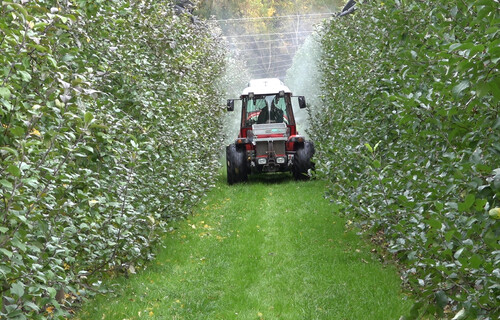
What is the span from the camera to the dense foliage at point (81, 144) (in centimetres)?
296

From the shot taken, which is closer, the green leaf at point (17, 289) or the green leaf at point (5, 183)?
the green leaf at point (5, 183)

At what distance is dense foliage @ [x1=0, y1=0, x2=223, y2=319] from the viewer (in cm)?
296

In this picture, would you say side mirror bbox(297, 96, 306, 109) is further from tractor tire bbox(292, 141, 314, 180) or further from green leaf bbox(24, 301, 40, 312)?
green leaf bbox(24, 301, 40, 312)

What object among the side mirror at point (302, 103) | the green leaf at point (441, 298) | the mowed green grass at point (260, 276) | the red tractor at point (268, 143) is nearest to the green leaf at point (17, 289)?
the green leaf at point (441, 298)

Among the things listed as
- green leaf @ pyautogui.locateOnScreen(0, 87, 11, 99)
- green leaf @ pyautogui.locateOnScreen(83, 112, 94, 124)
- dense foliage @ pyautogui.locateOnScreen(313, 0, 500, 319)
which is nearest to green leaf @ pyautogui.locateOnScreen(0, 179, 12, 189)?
green leaf @ pyautogui.locateOnScreen(0, 87, 11, 99)

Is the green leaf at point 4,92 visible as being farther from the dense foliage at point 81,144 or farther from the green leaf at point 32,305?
the green leaf at point 32,305

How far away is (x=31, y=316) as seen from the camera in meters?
3.21

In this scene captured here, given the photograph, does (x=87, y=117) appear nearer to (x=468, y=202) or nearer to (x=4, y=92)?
(x=4, y=92)

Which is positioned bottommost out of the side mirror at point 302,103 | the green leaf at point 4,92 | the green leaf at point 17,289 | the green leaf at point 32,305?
the green leaf at point 32,305

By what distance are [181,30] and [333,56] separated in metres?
6.45

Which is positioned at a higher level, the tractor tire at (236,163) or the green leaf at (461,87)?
the green leaf at (461,87)

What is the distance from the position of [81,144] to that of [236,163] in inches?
445

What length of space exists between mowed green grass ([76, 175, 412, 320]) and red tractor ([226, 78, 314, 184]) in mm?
4022

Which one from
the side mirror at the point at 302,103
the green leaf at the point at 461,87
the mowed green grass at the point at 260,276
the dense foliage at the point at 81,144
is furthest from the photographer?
the side mirror at the point at 302,103
